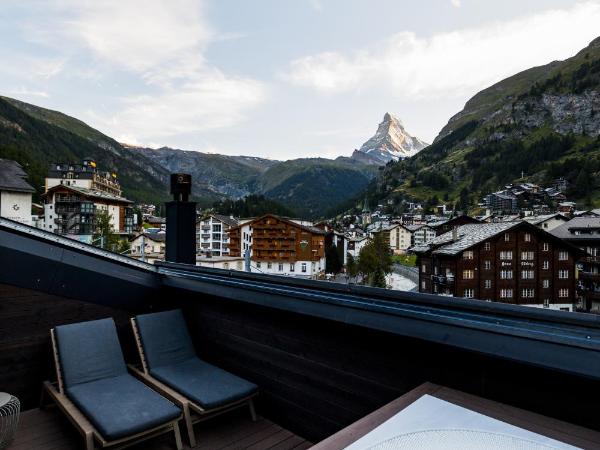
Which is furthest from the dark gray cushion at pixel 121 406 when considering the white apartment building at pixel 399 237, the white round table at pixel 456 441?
the white apartment building at pixel 399 237

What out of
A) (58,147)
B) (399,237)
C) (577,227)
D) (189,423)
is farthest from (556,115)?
(58,147)

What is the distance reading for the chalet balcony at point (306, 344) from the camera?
5.34ft

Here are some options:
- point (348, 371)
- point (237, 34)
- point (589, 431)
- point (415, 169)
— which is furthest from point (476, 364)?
point (415, 169)

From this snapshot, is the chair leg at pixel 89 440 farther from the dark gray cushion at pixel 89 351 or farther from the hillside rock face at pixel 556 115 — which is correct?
the hillside rock face at pixel 556 115

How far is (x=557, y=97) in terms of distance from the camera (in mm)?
110688

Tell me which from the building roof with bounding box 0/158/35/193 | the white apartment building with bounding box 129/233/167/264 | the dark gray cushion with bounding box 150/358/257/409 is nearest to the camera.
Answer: the dark gray cushion with bounding box 150/358/257/409

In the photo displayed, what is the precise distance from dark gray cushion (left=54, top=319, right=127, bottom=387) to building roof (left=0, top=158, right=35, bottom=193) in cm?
2139

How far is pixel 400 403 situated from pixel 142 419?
1914 millimetres

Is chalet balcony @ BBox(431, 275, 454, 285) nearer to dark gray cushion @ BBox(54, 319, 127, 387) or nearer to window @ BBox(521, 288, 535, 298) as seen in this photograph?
window @ BBox(521, 288, 535, 298)

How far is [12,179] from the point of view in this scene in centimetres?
2223

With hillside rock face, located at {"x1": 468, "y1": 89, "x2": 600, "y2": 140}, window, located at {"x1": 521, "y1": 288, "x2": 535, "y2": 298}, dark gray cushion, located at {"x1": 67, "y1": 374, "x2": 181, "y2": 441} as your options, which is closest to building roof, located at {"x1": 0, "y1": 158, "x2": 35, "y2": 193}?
dark gray cushion, located at {"x1": 67, "y1": 374, "x2": 181, "y2": 441}

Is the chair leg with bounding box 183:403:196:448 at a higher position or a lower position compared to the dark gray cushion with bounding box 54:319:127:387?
lower

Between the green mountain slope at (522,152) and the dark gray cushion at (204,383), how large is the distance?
259 ft

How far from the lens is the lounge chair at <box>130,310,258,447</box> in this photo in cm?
295
